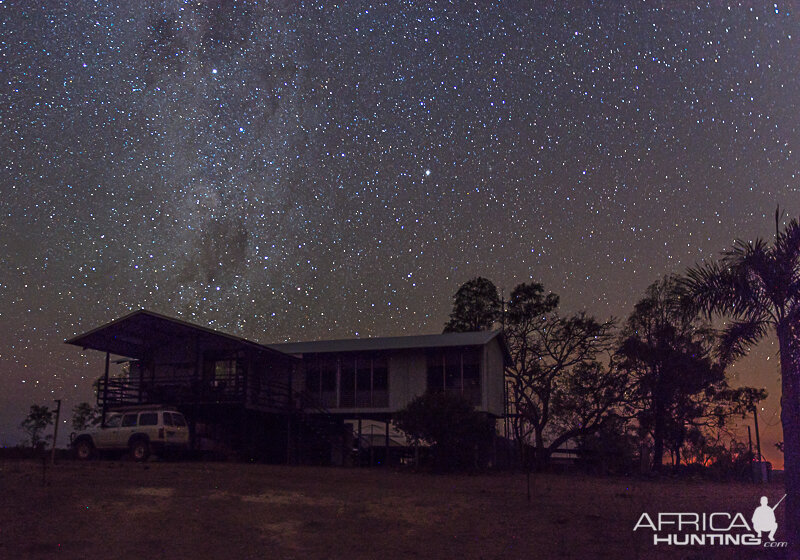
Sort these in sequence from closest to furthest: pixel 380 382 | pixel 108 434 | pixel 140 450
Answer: pixel 140 450, pixel 108 434, pixel 380 382

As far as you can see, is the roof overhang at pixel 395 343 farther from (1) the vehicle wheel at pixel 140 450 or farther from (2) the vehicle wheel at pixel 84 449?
(2) the vehicle wheel at pixel 84 449

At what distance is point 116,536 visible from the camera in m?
12.4

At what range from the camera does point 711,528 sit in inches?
545

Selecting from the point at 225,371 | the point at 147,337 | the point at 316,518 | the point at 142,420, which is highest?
the point at 147,337

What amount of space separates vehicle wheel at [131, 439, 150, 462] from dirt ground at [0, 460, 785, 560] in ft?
17.5

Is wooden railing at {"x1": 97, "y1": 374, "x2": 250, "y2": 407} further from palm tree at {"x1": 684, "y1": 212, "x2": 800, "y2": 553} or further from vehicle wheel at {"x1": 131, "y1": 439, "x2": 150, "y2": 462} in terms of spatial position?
palm tree at {"x1": 684, "y1": 212, "x2": 800, "y2": 553}

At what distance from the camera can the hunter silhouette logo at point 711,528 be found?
12.8 metres

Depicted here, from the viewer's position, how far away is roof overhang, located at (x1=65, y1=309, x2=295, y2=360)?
3011 centimetres

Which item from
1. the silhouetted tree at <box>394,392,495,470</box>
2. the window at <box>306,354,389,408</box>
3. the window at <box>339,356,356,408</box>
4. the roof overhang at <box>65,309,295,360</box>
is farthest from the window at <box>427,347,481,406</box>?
the roof overhang at <box>65,309,295,360</box>

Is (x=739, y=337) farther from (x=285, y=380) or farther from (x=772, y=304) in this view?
(x=285, y=380)

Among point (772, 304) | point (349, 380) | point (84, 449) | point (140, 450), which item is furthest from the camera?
point (349, 380)

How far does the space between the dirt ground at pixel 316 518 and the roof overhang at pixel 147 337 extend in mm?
10718

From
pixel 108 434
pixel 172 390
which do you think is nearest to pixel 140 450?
pixel 108 434

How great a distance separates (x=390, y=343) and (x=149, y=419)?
1130 cm
